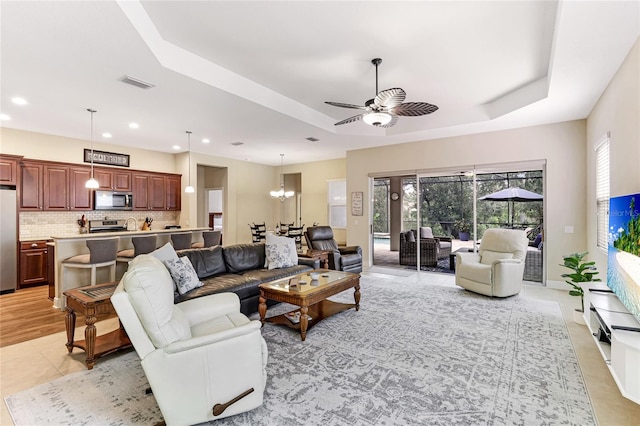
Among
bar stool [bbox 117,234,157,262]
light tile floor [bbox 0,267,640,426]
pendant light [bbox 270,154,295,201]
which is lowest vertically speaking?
Answer: light tile floor [bbox 0,267,640,426]

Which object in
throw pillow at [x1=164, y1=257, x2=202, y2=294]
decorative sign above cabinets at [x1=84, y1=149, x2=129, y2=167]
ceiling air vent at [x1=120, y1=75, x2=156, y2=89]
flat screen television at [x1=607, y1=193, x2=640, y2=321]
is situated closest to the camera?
flat screen television at [x1=607, y1=193, x2=640, y2=321]

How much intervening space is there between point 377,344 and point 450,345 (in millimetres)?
755

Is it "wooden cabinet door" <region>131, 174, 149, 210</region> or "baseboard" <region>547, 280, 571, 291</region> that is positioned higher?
"wooden cabinet door" <region>131, 174, 149, 210</region>

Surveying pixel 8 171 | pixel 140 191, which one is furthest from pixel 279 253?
pixel 8 171

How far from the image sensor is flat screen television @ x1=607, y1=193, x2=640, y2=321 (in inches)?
87.2

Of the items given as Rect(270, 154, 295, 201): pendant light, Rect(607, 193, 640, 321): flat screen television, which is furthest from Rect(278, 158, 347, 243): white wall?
Rect(607, 193, 640, 321): flat screen television

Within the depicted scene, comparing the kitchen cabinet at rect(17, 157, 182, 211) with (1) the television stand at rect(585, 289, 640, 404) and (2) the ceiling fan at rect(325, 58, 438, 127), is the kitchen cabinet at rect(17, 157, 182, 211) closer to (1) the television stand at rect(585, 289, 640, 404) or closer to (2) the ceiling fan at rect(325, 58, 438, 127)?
(2) the ceiling fan at rect(325, 58, 438, 127)

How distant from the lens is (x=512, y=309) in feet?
14.0

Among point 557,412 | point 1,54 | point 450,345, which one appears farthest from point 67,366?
point 557,412

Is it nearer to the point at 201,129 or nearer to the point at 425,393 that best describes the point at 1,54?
the point at 201,129

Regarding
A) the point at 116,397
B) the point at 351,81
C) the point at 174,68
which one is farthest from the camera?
the point at 351,81

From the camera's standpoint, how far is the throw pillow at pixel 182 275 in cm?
346

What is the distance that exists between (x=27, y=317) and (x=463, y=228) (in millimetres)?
7502

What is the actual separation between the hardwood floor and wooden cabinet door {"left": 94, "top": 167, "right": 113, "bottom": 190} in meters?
2.52
